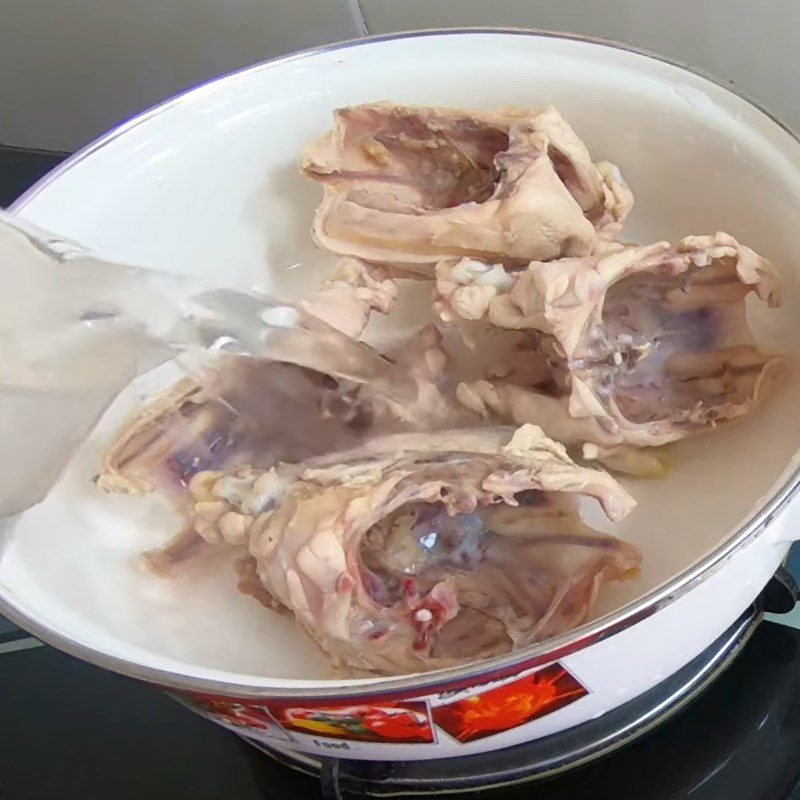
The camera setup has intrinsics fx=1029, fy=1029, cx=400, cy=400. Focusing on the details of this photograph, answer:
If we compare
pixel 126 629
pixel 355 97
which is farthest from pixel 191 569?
pixel 355 97

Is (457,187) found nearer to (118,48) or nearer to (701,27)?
(701,27)

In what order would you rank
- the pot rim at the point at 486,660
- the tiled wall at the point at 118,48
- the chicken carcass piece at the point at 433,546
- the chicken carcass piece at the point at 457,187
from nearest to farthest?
the pot rim at the point at 486,660
the chicken carcass piece at the point at 433,546
the chicken carcass piece at the point at 457,187
the tiled wall at the point at 118,48

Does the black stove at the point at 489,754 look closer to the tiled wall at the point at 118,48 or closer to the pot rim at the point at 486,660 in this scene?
the pot rim at the point at 486,660

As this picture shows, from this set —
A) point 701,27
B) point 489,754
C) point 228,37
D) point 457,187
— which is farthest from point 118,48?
point 489,754

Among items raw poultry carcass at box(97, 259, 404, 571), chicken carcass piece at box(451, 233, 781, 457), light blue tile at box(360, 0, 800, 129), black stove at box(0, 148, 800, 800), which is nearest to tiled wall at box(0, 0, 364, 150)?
light blue tile at box(360, 0, 800, 129)

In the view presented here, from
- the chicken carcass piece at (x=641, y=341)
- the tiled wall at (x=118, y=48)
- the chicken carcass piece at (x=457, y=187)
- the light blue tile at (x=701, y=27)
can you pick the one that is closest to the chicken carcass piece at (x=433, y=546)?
the chicken carcass piece at (x=641, y=341)

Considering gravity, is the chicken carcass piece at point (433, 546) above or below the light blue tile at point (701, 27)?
below
